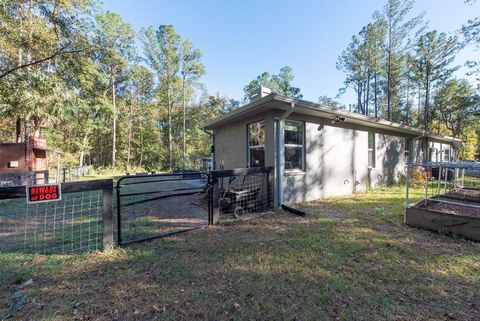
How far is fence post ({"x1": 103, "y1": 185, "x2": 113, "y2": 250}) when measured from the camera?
304 centimetres

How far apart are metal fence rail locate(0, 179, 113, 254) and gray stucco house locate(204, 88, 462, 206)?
12.4 feet

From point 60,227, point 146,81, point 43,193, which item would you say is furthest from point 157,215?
point 146,81

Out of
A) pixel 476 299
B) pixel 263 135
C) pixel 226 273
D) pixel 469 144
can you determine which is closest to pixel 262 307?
pixel 226 273

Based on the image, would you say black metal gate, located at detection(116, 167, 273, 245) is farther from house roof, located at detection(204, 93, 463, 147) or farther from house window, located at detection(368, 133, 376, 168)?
house window, located at detection(368, 133, 376, 168)

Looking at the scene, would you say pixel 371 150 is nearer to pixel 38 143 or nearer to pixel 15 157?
pixel 38 143

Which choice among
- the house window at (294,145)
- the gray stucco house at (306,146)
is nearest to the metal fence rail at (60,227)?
the gray stucco house at (306,146)

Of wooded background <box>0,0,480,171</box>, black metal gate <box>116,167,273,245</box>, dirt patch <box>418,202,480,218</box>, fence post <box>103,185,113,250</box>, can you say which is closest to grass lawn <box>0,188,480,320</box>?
fence post <box>103,185,113,250</box>

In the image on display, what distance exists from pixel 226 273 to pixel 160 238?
5.40 feet

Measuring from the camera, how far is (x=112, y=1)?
6.86m

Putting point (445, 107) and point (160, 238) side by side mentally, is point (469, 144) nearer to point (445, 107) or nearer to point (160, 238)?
point (445, 107)

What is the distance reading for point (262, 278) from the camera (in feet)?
7.91

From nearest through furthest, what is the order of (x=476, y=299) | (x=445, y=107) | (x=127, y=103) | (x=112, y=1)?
(x=476, y=299)
(x=112, y=1)
(x=445, y=107)
(x=127, y=103)

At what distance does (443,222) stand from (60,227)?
23.6 ft

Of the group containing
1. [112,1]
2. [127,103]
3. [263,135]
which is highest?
[127,103]
